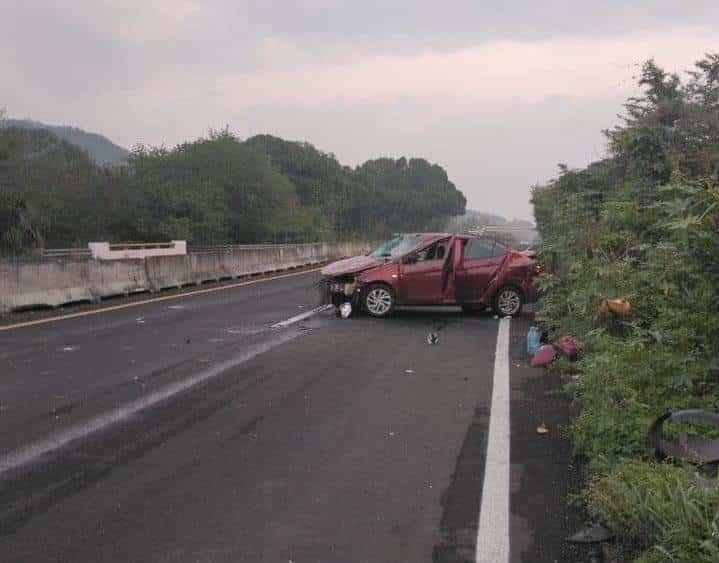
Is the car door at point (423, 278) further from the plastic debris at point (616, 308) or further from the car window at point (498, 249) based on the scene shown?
the plastic debris at point (616, 308)

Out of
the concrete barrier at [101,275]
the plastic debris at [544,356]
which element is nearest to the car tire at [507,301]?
the plastic debris at [544,356]

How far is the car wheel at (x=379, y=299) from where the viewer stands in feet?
54.2

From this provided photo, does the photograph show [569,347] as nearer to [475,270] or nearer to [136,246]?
[475,270]

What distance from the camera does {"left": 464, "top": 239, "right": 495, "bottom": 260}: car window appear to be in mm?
16906

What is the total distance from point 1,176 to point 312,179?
59554 mm

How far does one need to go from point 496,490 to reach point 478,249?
37.8ft

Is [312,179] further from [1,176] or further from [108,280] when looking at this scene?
[108,280]

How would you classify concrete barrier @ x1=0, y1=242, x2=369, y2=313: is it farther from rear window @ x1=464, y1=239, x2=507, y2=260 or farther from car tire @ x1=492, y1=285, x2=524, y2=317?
car tire @ x1=492, y1=285, x2=524, y2=317

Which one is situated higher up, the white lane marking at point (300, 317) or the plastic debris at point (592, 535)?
the white lane marking at point (300, 317)

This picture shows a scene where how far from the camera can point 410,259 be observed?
16.6 m

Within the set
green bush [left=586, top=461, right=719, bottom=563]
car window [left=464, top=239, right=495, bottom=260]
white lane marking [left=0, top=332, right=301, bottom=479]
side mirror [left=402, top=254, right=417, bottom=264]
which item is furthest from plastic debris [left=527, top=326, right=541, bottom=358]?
green bush [left=586, top=461, right=719, bottom=563]

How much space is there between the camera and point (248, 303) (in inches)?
789

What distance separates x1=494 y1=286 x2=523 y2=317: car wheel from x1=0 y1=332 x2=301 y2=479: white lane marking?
7.33m

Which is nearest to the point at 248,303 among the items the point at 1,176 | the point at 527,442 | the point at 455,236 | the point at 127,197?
the point at 455,236
